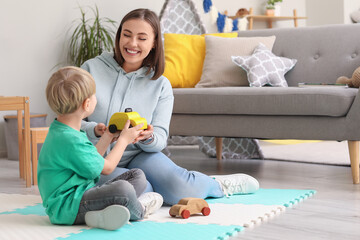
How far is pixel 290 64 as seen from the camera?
10.8 ft

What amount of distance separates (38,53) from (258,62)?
183cm

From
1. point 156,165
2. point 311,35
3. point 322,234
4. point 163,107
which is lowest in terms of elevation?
point 322,234

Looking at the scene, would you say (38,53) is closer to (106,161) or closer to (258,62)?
(258,62)

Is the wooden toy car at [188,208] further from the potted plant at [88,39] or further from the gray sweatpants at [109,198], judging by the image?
the potted plant at [88,39]

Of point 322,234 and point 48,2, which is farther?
point 48,2

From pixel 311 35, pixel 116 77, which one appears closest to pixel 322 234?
pixel 116 77

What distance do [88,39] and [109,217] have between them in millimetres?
2802

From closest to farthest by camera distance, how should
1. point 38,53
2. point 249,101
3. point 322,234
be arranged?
point 322,234 → point 249,101 → point 38,53

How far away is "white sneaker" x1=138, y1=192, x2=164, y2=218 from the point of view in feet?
5.97

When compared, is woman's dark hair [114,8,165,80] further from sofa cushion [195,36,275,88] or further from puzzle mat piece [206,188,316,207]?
sofa cushion [195,36,275,88]

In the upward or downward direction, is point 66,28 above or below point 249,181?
above

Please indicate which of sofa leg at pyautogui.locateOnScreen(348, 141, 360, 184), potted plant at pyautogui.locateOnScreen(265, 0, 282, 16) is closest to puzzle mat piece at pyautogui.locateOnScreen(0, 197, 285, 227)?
sofa leg at pyautogui.locateOnScreen(348, 141, 360, 184)

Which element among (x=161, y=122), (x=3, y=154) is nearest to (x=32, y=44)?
(x=3, y=154)

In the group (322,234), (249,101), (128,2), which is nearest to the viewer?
(322,234)
